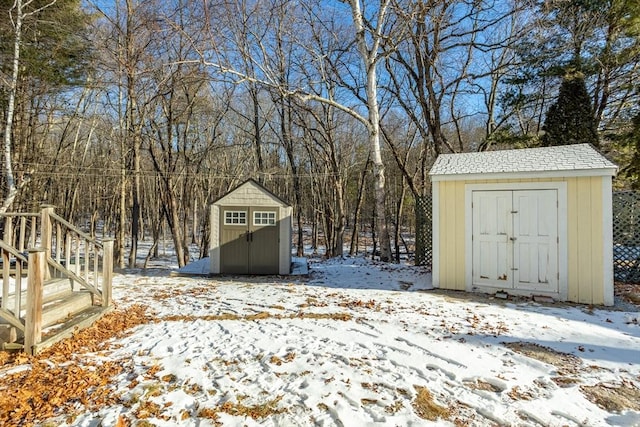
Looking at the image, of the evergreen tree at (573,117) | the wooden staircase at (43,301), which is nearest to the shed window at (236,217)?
the wooden staircase at (43,301)

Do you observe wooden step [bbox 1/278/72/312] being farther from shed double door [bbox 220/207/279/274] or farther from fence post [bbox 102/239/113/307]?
shed double door [bbox 220/207/279/274]

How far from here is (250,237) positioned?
862cm

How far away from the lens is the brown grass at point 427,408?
2.28 m

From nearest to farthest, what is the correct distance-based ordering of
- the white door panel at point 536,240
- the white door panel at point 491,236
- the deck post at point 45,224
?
the deck post at point 45,224 < the white door panel at point 536,240 < the white door panel at point 491,236

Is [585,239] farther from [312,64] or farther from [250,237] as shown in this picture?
[312,64]

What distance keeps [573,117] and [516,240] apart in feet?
21.3

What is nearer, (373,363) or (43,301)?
(373,363)

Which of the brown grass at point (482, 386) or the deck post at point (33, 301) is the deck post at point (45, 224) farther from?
the brown grass at point (482, 386)

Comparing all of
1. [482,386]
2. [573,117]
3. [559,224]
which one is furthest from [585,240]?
[573,117]

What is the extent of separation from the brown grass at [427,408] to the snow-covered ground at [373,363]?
10 millimetres

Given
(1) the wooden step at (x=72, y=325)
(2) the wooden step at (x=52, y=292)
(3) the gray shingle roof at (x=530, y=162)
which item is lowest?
(1) the wooden step at (x=72, y=325)

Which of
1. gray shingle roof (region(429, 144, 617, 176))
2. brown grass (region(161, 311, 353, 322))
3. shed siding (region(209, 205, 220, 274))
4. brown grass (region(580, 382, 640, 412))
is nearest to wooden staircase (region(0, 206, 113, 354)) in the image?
brown grass (region(161, 311, 353, 322))

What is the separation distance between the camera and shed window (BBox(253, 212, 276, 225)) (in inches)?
339

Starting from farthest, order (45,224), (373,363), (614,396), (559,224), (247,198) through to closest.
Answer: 1. (247,198)
2. (559,224)
3. (45,224)
4. (373,363)
5. (614,396)
